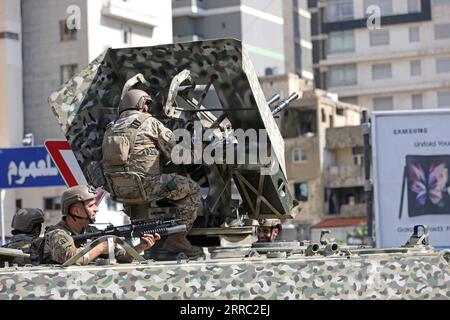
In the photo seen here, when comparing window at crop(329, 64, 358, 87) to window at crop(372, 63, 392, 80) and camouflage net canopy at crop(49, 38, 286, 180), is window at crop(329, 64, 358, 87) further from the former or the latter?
camouflage net canopy at crop(49, 38, 286, 180)

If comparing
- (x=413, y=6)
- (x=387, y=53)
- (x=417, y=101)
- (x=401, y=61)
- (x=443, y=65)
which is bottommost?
(x=417, y=101)

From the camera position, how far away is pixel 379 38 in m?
91.8

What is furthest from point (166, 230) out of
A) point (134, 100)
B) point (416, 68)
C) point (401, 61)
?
point (401, 61)

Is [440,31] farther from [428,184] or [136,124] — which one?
[136,124]

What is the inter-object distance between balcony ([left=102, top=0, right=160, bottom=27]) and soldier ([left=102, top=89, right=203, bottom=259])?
48.8 metres

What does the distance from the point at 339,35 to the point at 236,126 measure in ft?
274

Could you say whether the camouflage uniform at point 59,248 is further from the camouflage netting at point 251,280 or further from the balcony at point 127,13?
the balcony at point 127,13

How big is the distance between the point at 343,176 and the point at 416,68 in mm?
13478

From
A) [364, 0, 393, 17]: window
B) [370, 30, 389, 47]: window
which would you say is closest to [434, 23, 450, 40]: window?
[364, 0, 393, 17]: window

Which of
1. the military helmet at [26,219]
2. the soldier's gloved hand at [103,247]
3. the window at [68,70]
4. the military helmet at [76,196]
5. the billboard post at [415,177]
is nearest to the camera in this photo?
the soldier's gloved hand at [103,247]

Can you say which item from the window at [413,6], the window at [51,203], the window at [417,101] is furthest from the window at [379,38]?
the window at [51,203]

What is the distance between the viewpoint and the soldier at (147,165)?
36.4 feet

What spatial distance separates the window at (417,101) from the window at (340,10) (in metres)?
7.39

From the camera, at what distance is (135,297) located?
8758 mm
